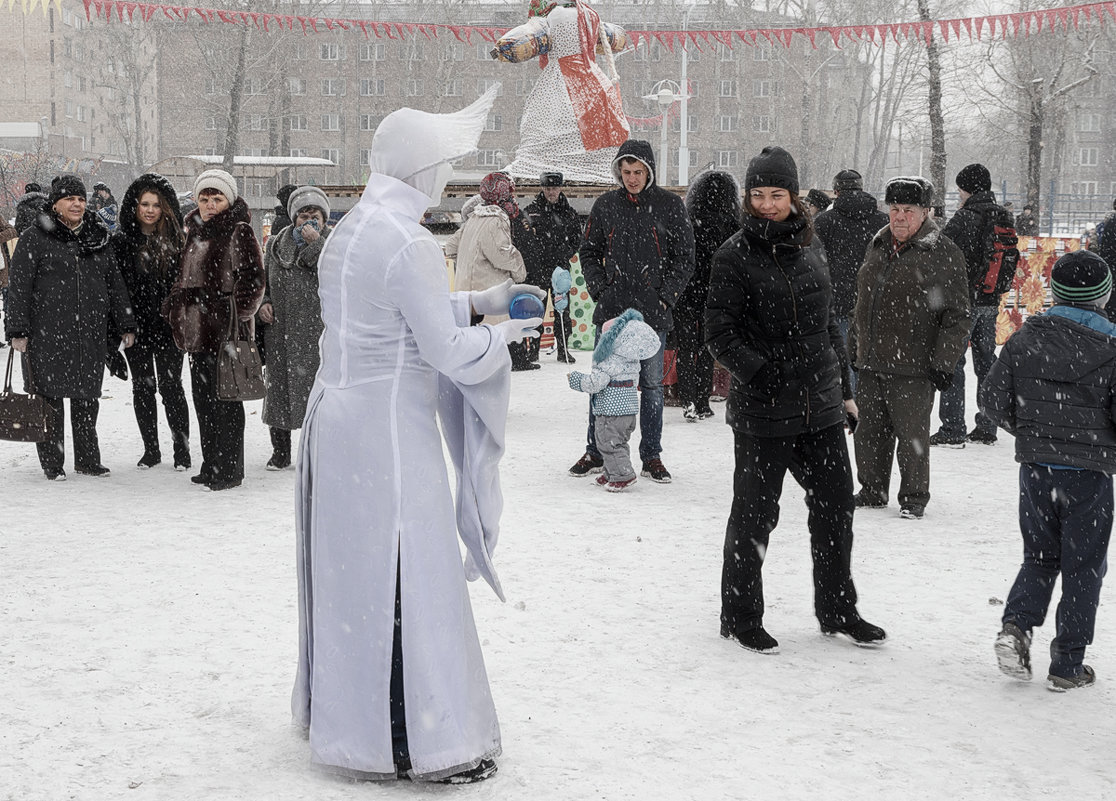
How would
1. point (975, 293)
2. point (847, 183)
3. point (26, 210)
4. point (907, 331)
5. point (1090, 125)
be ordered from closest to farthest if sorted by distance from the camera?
point (907, 331), point (975, 293), point (847, 183), point (26, 210), point (1090, 125)

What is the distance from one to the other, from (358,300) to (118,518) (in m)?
4.22

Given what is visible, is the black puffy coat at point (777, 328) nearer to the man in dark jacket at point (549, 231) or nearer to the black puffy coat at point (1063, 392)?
the black puffy coat at point (1063, 392)

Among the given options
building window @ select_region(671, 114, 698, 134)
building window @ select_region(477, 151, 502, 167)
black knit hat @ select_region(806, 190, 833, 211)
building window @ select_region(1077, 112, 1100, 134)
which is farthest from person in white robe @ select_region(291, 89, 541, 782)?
building window @ select_region(1077, 112, 1100, 134)

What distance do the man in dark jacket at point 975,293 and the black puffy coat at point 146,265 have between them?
5.44 meters

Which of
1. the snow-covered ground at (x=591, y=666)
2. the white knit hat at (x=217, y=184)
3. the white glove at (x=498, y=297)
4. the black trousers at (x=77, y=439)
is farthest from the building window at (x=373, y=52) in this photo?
the white glove at (x=498, y=297)

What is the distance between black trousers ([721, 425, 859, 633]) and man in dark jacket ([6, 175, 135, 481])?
16.3 ft

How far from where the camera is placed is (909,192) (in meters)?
6.69

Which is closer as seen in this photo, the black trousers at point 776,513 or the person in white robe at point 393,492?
the person in white robe at point 393,492

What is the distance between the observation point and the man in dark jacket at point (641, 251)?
7691 millimetres

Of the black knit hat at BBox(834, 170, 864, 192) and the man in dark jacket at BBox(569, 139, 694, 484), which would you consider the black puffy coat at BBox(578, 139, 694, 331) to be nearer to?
the man in dark jacket at BBox(569, 139, 694, 484)

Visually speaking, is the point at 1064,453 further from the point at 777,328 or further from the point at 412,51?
the point at 412,51

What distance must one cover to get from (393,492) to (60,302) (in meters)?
5.42

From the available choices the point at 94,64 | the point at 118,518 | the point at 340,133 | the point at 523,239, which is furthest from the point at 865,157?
the point at 118,518

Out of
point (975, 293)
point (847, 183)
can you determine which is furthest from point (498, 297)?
point (847, 183)
